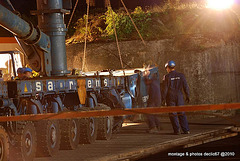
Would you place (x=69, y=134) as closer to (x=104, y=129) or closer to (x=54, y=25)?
(x=104, y=129)

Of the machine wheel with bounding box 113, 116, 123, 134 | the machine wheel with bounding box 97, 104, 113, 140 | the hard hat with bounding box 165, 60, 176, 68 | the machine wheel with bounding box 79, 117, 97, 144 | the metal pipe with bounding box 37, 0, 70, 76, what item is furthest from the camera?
the machine wheel with bounding box 113, 116, 123, 134

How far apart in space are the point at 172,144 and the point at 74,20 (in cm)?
1335

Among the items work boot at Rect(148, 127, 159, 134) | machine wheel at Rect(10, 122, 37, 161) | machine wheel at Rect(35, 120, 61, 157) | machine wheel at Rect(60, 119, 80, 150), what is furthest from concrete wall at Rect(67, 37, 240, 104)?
machine wheel at Rect(10, 122, 37, 161)

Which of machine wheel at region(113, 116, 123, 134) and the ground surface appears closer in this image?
the ground surface

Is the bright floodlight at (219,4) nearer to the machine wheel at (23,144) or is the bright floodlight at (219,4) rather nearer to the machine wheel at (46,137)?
the machine wheel at (46,137)

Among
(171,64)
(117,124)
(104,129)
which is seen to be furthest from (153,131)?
(171,64)

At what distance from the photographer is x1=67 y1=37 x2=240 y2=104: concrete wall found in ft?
74.8

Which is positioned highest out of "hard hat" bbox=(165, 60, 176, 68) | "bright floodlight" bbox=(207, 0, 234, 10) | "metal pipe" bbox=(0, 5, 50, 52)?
"bright floodlight" bbox=(207, 0, 234, 10)

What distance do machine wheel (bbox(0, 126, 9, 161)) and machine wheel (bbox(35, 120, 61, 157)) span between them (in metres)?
1.61

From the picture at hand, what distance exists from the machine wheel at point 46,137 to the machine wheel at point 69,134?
482 millimetres

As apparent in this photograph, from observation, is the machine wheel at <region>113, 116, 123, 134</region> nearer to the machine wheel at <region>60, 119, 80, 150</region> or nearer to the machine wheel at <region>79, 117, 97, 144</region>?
the machine wheel at <region>79, 117, 97, 144</region>

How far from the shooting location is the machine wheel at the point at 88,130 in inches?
Result: 604

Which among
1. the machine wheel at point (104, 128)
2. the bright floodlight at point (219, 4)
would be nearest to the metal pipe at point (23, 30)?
the machine wheel at point (104, 128)

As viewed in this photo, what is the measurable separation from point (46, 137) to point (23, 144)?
42.5 inches
